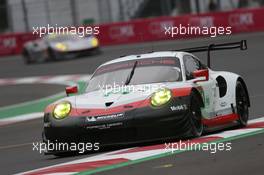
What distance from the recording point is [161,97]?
370 inches

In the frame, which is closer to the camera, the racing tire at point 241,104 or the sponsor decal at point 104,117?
the sponsor decal at point 104,117

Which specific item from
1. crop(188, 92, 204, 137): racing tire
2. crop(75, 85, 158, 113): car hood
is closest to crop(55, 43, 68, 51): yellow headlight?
crop(75, 85, 158, 113): car hood

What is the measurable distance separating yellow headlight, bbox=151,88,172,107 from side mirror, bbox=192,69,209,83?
77 centimetres

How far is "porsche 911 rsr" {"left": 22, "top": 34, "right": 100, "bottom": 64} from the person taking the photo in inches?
1203

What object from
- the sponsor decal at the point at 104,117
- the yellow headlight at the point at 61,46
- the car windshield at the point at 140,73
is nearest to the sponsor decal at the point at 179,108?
the sponsor decal at the point at 104,117

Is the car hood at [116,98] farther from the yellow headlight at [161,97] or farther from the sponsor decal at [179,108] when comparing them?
the sponsor decal at [179,108]

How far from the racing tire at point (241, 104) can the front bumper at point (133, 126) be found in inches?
74.7

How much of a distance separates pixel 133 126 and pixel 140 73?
1.29 meters

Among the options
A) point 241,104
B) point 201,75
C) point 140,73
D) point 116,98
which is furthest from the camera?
point 241,104

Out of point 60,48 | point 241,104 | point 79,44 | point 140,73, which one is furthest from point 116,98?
point 60,48

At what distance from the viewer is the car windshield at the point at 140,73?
10.2m

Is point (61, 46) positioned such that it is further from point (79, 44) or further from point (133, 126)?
point (133, 126)

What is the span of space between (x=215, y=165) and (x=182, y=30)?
25.5 metres

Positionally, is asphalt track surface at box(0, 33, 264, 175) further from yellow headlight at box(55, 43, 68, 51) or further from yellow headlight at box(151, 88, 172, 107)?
yellow headlight at box(55, 43, 68, 51)
